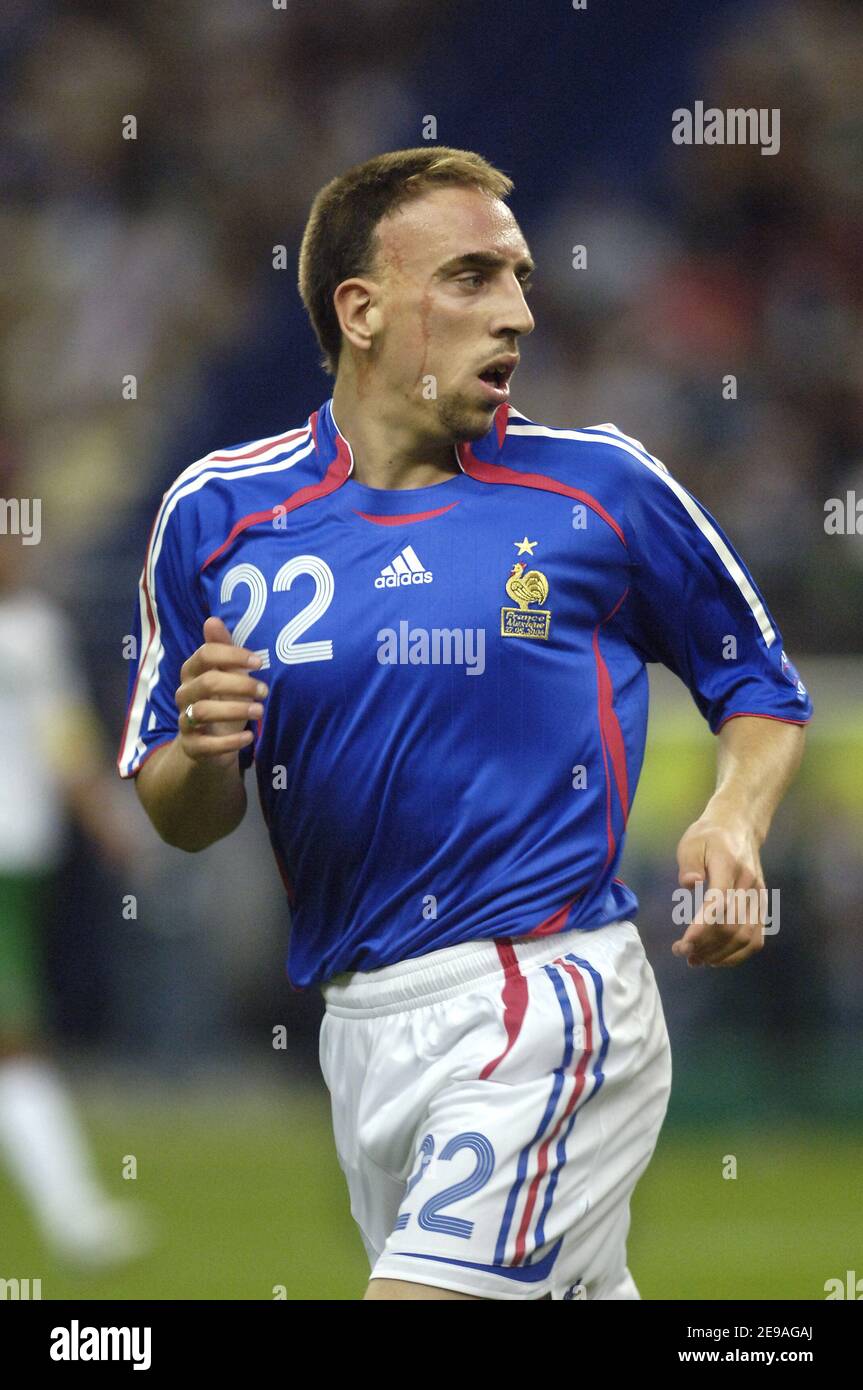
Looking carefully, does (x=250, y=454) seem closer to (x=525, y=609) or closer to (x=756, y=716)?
(x=525, y=609)

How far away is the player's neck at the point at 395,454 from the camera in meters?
3.81

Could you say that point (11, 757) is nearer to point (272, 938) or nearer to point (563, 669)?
point (272, 938)

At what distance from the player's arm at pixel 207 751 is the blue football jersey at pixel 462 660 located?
9 cm

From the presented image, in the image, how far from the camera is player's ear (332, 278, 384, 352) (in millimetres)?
3904

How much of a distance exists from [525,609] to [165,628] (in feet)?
2.47

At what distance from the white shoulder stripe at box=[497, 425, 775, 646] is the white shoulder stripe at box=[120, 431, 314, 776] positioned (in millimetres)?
526

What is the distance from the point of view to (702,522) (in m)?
3.74

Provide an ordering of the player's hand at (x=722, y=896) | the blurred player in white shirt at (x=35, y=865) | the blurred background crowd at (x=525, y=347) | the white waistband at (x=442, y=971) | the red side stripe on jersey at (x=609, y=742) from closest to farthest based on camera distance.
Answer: the player's hand at (x=722, y=896)
the white waistband at (x=442, y=971)
the red side stripe on jersey at (x=609, y=742)
the blurred player in white shirt at (x=35, y=865)
the blurred background crowd at (x=525, y=347)

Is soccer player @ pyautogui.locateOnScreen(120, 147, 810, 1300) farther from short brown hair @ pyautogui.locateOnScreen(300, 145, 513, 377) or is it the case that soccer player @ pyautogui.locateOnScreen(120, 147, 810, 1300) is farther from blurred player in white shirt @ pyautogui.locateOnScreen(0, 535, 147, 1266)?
blurred player in white shirt @ pyautogui.locateOnScreen(0, 535, 147, 1266)

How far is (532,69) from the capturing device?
35.5 feet

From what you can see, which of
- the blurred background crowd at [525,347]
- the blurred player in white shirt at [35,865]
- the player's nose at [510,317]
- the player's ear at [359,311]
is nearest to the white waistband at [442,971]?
the player's nose at [510,317]

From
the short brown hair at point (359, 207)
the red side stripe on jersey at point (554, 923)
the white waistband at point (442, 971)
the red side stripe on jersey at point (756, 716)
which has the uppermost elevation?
the short brown hair at point (359, 207)

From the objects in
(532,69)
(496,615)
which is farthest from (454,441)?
(532,69)

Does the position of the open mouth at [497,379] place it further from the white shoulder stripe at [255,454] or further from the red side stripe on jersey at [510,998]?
the red side stripe on jersey at [510,998]
